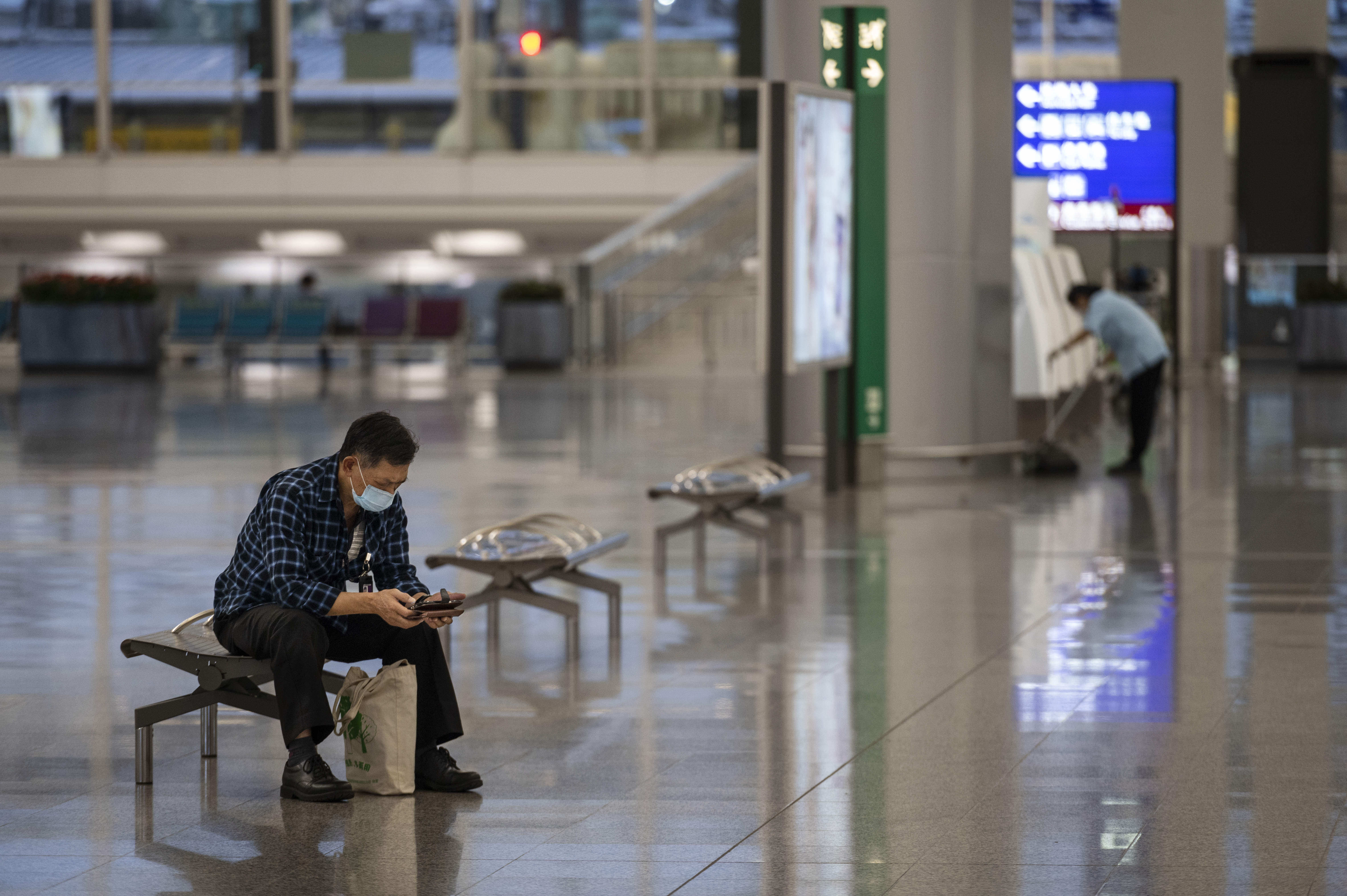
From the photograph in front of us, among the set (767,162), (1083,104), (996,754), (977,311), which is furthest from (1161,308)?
(996,754)

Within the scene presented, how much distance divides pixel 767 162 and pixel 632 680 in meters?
5.37

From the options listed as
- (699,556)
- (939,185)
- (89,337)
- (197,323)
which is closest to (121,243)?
(197,323)

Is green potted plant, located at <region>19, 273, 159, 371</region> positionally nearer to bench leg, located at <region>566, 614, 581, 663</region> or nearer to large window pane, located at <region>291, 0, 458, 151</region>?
large window pane, located at <region>291, 0, 458, 151</region>

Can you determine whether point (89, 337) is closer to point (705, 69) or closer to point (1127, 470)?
point (705, 69)

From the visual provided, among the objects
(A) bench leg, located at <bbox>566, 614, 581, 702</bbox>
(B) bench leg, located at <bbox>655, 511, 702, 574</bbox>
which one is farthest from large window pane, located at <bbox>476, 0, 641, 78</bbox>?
(A) bench leg, located at <bbox>566, 614, 581, 702</bbox>

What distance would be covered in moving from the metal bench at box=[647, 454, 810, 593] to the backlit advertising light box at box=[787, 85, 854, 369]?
161 cm

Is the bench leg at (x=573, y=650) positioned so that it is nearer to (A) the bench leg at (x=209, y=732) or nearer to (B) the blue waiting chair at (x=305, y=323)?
(A) the bench leg at (x=209, y=732)

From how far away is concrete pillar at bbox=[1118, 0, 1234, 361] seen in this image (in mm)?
35562

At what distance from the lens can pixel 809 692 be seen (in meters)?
6.52

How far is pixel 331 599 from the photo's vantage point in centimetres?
502

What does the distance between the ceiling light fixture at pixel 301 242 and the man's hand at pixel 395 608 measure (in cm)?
3592

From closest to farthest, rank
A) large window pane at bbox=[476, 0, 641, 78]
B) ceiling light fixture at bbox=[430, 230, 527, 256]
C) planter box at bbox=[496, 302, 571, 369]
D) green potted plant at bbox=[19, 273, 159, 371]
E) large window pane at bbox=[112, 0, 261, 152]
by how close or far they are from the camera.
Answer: green potted plant at bbox=[19, 273, 159, 371]
planter box at bbox=[496, 302, 571, 369]
large window pane at bbox=[476, 0, 641, 78]
large window pane at bbox=[112, 0, 261, 152]
ceiling light fixture at bbox=[430, 230, 527, 256]

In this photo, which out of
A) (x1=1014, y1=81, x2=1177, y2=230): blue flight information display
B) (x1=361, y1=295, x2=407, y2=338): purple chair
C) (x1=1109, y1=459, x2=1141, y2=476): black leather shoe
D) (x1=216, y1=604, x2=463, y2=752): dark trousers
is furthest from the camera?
(x1=361, y1=295, x2=407, y2=338): purple chair

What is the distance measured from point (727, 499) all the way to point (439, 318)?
24104 mm
